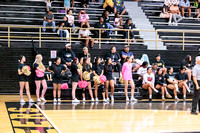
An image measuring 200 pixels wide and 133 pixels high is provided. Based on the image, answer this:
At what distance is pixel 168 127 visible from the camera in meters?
9.82

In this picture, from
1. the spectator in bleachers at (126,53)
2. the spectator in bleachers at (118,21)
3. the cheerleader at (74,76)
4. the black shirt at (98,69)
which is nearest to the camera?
the cheerleader at (74,76)

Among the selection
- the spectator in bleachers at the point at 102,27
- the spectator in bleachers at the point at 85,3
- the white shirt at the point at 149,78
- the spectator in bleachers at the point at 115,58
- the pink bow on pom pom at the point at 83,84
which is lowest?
the pink bow on pom pom at the point at 83,84

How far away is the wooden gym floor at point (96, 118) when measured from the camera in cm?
952

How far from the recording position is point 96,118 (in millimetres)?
11219

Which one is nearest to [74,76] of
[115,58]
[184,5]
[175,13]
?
[115,58]

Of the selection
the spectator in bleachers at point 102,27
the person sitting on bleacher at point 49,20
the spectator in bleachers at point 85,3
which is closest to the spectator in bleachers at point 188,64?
the spectator in bleachers at point 102,27

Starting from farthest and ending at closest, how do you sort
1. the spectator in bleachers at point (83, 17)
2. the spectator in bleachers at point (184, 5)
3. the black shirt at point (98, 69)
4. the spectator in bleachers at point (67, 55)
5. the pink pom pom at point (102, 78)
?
the spectator in bleachers at point (184, 5)
the spectator in bleachers at point (83, 17)
the spectator in bleachers at point (67, 55)
the black shirt at point (98, 69)
the pink pom pom at point (102, 78)

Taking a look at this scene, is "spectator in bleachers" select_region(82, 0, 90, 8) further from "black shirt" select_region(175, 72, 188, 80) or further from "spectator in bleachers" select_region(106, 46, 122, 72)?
"black shirt" select_region(175, 72, 188, 80)

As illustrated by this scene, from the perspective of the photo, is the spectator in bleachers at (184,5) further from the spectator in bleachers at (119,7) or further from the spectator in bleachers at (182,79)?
the spectator in bleachers at (182,79)

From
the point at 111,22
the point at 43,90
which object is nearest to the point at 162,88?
the point at 43,90

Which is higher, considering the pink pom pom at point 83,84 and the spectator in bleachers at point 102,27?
the spectator in bleachers at point 102,27

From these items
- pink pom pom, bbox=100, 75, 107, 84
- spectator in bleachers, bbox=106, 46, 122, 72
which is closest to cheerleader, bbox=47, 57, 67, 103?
pink pom pom, bbox=100, 75, 107, 84

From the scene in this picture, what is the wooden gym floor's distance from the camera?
9516 mm

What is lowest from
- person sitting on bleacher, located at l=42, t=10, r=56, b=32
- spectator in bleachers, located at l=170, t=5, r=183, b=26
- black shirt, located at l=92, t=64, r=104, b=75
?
black shirt, located at l=92, t=64, r=104, b=75
